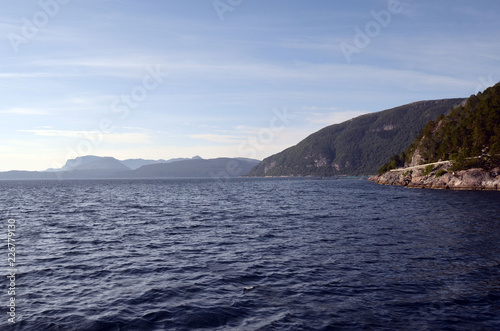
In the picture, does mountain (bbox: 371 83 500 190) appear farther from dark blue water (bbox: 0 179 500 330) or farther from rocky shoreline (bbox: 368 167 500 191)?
dark blue water (bbox: 0 179 500 330)

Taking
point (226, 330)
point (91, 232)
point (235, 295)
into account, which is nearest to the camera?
point (226, 330)

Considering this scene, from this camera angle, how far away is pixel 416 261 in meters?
23.6

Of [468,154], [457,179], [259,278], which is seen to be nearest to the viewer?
[259,278]

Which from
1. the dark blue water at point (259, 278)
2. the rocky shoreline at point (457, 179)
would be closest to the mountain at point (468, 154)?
the rocky shoreline at point (457, 179)

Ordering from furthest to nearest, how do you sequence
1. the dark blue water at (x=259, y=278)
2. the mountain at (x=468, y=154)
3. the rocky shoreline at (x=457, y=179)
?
the mountain at (x=468, y=154) < the rocky shoreline at (x=457, y=179) < the dark blue water at (x=259, y=278)

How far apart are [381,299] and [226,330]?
836cm

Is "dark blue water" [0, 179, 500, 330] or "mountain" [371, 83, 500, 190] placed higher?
"mountain" [371, 83, 500, 190]

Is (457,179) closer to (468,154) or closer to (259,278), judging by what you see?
(468,154)

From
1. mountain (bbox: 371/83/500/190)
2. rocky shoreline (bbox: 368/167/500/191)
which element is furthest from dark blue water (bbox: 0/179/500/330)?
mountain (bbox: 371/83/500/190)

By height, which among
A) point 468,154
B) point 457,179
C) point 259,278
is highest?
point 468,154

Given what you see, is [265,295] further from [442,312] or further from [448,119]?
[448,119]

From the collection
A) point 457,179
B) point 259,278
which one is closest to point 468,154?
point 457,179

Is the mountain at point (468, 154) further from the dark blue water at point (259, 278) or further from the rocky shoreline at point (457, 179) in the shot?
the dark blue water at point (259, 278)

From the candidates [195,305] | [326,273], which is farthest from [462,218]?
[195,305]
